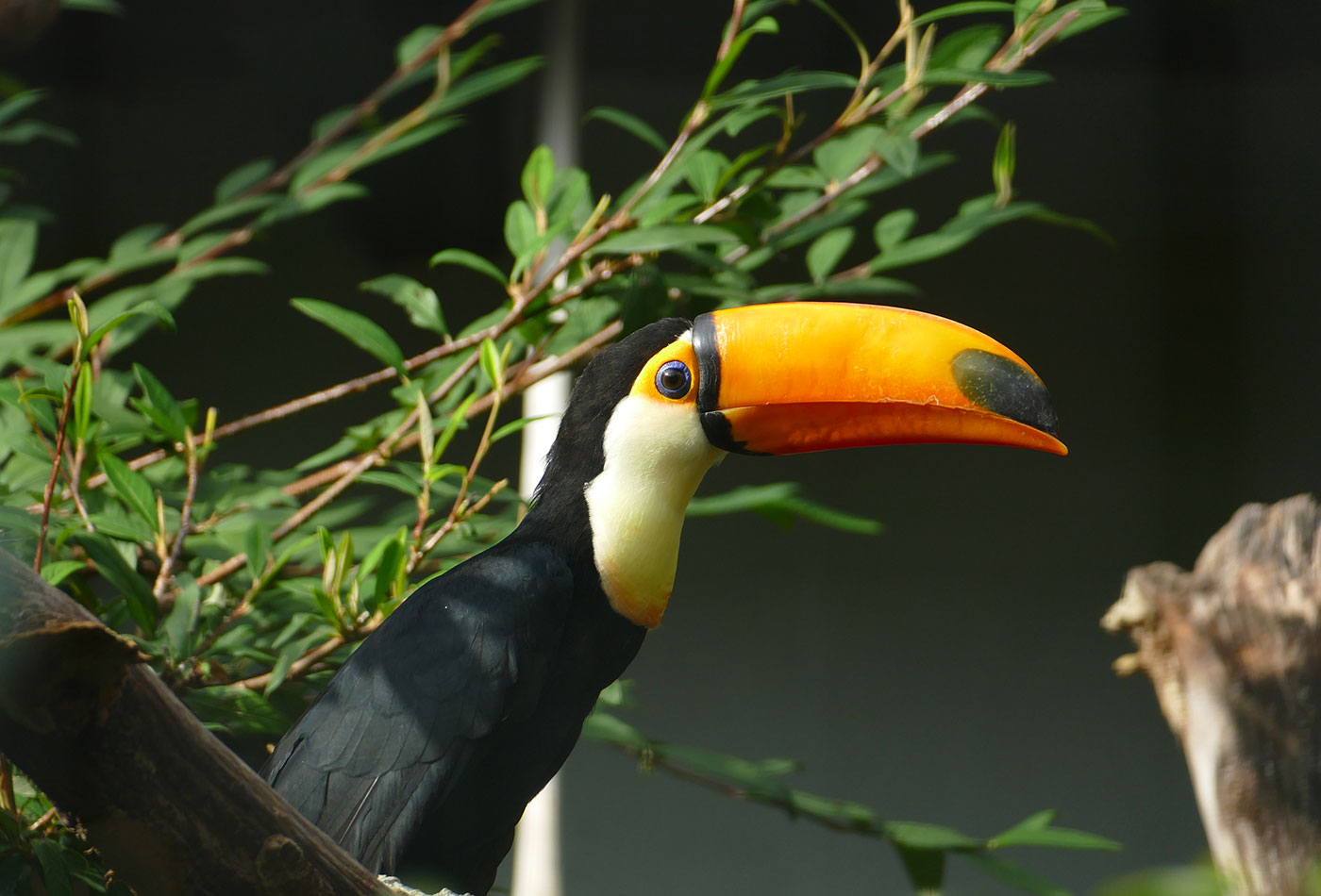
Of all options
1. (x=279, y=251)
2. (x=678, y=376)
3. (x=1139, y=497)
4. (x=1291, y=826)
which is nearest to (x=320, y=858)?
(x=678, y=376)

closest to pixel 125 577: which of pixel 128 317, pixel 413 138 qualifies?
pixel 128 317

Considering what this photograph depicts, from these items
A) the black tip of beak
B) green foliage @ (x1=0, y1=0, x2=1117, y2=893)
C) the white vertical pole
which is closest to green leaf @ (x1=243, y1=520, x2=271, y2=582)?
green foliage @ (x1=0, y1=0, x2=1117, y2=893)

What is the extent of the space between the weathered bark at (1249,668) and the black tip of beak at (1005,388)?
1.18 ft

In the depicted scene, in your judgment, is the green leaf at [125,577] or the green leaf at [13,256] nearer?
the green leaf at [125,577]

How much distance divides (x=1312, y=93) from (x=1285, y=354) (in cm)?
54

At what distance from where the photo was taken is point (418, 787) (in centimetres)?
95

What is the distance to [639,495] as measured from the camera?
101 centimetres

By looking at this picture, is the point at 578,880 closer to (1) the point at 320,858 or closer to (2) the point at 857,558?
(2) the point at 857,558

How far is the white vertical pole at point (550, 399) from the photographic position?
4.81 feet

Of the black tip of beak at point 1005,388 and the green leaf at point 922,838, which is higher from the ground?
the black tip of beak at point 1005,388

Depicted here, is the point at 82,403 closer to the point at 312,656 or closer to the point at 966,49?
the point at 312,656

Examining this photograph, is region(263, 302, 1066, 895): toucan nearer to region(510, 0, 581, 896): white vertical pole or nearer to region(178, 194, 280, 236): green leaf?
region(510, 0, 581, 896): white vertical pole

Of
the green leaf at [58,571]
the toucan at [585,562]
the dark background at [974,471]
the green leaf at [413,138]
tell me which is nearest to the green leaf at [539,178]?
the green leaf at [413,138]

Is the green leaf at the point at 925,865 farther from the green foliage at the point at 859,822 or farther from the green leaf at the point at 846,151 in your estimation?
the green leaf at the point at 846,151
